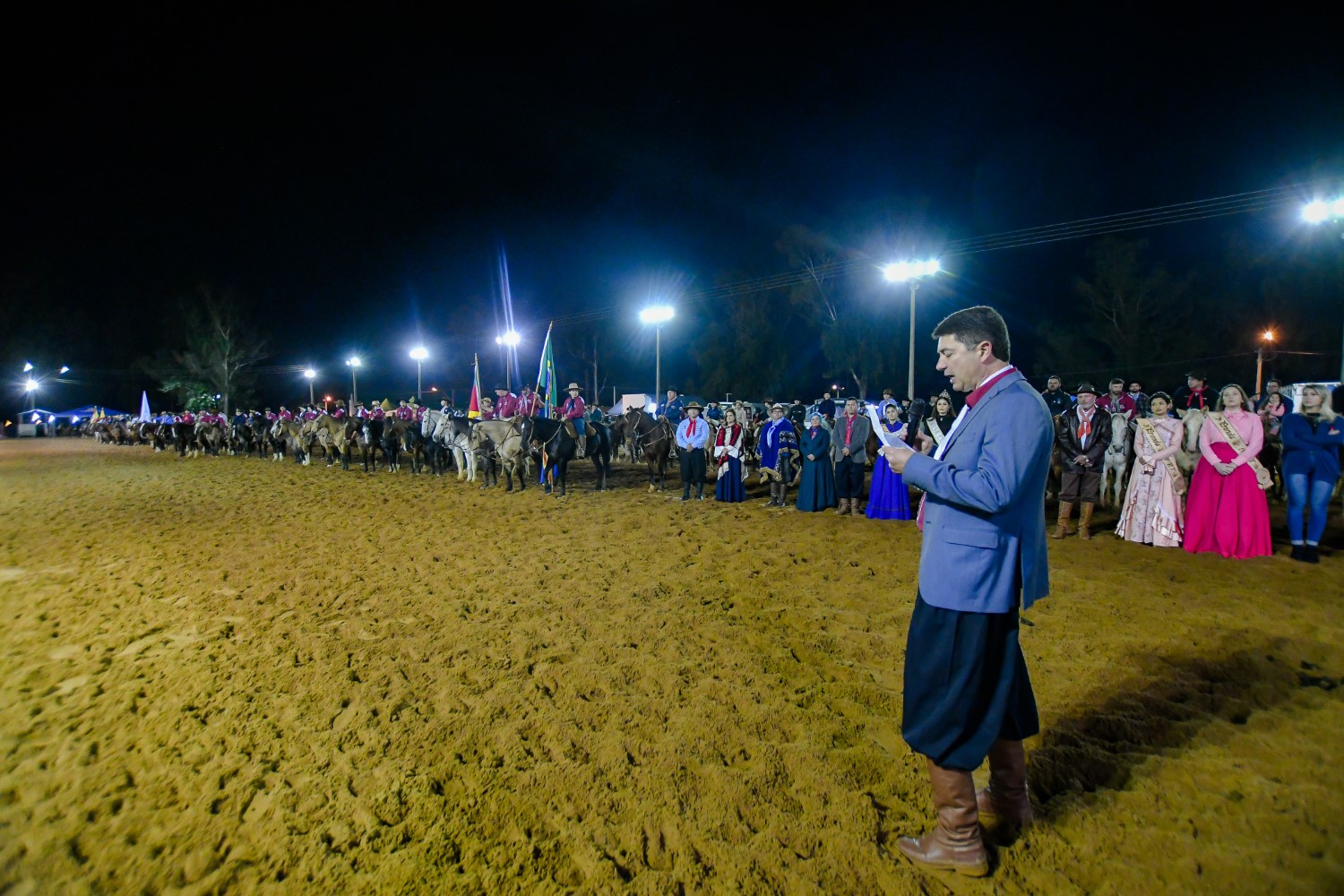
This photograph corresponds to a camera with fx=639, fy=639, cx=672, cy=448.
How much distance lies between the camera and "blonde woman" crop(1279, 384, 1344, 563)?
6.84m

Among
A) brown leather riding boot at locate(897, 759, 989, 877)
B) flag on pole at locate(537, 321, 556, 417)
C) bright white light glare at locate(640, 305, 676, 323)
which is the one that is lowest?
brown leather riding boot at locate(897, 759, 989, 877)

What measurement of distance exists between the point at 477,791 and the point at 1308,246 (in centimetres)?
4551

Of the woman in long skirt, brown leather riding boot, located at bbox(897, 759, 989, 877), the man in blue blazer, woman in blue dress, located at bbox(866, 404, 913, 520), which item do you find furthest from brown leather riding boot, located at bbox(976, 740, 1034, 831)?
the woman in long skirt

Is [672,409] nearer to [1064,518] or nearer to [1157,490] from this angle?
[1064,518]

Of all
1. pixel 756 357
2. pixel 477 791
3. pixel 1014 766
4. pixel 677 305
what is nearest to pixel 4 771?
pixel 477 791

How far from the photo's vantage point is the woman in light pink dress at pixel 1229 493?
7039 millimetres

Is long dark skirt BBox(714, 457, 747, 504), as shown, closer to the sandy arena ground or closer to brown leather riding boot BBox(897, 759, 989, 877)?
the sandy arena ground

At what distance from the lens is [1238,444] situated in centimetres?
700

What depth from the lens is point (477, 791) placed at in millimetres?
3182

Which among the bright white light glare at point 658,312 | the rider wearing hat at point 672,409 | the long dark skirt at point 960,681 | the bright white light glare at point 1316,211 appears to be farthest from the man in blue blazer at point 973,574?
the bright white light glare at point 658,312

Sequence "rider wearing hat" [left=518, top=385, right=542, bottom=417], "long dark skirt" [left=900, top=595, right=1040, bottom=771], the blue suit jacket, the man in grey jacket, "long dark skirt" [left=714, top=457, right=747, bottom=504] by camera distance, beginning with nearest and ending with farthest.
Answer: the blue suit jacket < "long dark skirt" [left=900, top=595, right=1040, bottom=771] < the man in grey jacket < "long dark skirt" [left=714, top=457, right=747, bottom=504] < "rider wearing hat" [left=518, top=385, right=542, bottom=417]

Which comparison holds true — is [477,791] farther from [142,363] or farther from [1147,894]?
[142,363]

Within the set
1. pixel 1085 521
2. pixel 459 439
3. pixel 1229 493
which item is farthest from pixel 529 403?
pixel 1229 493

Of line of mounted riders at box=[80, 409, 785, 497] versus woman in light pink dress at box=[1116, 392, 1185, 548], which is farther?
line of mounted riders at box=[80, 409, 785, 497]
